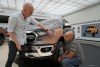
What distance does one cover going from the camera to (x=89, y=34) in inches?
526

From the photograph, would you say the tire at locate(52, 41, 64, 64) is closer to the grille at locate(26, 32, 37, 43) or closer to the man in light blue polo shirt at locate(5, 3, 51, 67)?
the grille at locate(26, 32, 37, 43)

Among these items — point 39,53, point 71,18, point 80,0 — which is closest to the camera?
point 39,53

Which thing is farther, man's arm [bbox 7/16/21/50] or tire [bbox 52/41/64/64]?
tire [bbox 52/41/64/64]

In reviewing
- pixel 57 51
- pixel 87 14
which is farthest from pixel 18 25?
pixel 87 14

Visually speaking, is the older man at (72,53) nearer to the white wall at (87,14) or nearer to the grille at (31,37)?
the grille at (31,37)

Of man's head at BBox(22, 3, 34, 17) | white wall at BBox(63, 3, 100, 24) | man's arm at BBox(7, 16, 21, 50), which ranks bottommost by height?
man's arm at BBox(7, 16, 21, 50)

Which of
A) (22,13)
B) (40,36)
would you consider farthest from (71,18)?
(22,13)

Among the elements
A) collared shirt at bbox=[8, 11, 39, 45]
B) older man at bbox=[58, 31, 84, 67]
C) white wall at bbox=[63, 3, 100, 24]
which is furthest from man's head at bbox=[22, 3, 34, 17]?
white wall at bbox=[63, 3, 100, 24]

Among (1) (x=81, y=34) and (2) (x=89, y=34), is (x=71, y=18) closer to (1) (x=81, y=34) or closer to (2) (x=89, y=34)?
(1) (x=81, y=34)

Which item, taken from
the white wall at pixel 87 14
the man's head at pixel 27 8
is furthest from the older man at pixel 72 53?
the white wall at pixel 87 14

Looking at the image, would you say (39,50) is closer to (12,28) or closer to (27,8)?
(12,28)

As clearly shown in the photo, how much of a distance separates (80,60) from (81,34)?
1232cm

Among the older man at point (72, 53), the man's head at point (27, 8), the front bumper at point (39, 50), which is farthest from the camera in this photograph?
the front bumper at point (39, 50)

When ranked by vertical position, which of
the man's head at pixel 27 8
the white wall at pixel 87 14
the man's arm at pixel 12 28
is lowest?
the man's arm at pixel 12 28
